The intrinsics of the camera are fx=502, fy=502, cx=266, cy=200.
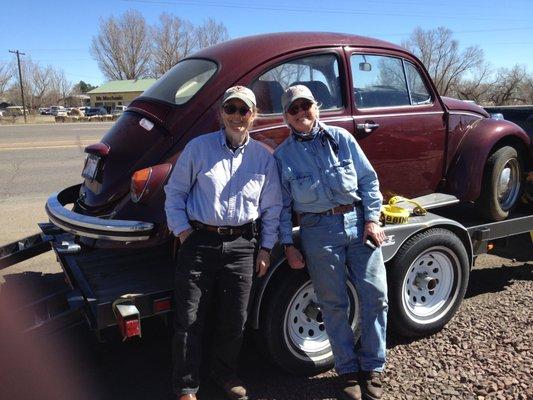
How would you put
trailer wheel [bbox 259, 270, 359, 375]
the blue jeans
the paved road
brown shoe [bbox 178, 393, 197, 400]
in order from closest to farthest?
→ 1. brown shoe [bbox 178, 393, 197, 400]
2. the blue jeans
3. trailer wheel [bbox 259, 270, 359, 375]
4. the paved road

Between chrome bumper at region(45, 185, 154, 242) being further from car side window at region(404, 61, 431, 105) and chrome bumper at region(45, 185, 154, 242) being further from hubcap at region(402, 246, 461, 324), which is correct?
car side window at region(404, 61, 431, 105)

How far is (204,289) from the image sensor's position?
2957 millimetres

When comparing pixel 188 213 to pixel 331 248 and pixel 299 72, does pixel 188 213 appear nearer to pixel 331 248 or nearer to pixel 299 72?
pixel 331 248

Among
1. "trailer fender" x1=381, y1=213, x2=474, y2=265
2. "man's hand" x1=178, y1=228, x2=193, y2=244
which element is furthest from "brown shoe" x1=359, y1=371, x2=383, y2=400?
"man's hand" x1=178, y1=228, x2=193, y2=244

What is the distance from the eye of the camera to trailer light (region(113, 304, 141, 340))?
2863mm

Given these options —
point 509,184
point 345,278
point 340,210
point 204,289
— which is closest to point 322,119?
point 340,210

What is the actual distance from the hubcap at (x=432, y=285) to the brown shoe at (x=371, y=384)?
2.97ft

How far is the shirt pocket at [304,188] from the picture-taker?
302 cm

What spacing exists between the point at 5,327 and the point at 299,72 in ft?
9.29

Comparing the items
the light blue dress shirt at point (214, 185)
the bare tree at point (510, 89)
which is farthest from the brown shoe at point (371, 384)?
the bare tree at point (510, 89)

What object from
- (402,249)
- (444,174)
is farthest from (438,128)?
(402,249)

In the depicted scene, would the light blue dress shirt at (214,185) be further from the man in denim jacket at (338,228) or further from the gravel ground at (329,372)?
the gravel ground at (329,372)

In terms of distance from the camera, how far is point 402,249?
375cm

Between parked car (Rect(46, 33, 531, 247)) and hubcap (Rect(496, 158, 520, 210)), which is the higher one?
parked car (Rect(46, 33, 531, 247))
